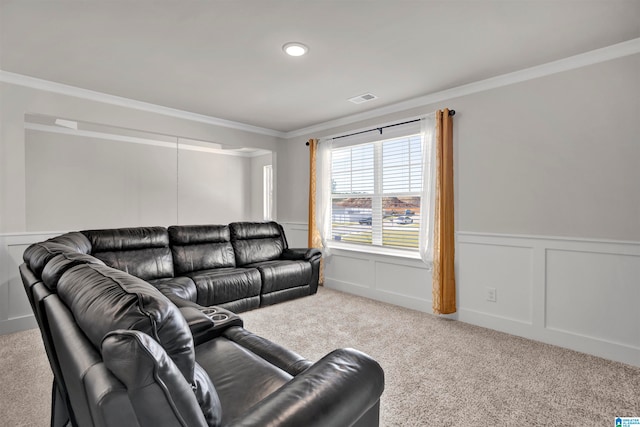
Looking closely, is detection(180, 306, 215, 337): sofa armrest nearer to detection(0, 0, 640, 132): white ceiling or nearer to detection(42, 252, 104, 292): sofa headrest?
detection(42, 252, 104, 292): sofa headrest

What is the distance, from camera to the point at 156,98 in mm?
3725

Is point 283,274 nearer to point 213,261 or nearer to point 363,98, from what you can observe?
point 213,261

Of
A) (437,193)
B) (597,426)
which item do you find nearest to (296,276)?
(437,193)

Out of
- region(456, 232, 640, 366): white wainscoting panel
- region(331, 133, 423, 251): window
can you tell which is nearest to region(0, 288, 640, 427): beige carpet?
region(456, 232, 640, 366): white wainscoting panel

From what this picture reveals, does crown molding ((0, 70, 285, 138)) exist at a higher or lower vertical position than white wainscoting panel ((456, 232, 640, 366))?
higher

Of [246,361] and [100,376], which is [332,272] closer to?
[246,361]

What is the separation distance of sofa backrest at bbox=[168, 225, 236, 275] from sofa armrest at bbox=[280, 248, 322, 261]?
76cm

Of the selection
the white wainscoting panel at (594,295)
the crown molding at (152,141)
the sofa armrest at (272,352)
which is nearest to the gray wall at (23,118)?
the crown molding at (152,141)

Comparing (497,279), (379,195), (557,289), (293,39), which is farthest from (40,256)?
(557,289)

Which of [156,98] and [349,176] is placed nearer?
[156,98]

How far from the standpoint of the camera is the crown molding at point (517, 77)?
254 cm

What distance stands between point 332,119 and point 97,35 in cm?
295

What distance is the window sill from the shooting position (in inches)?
155

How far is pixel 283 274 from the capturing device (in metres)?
3.97
